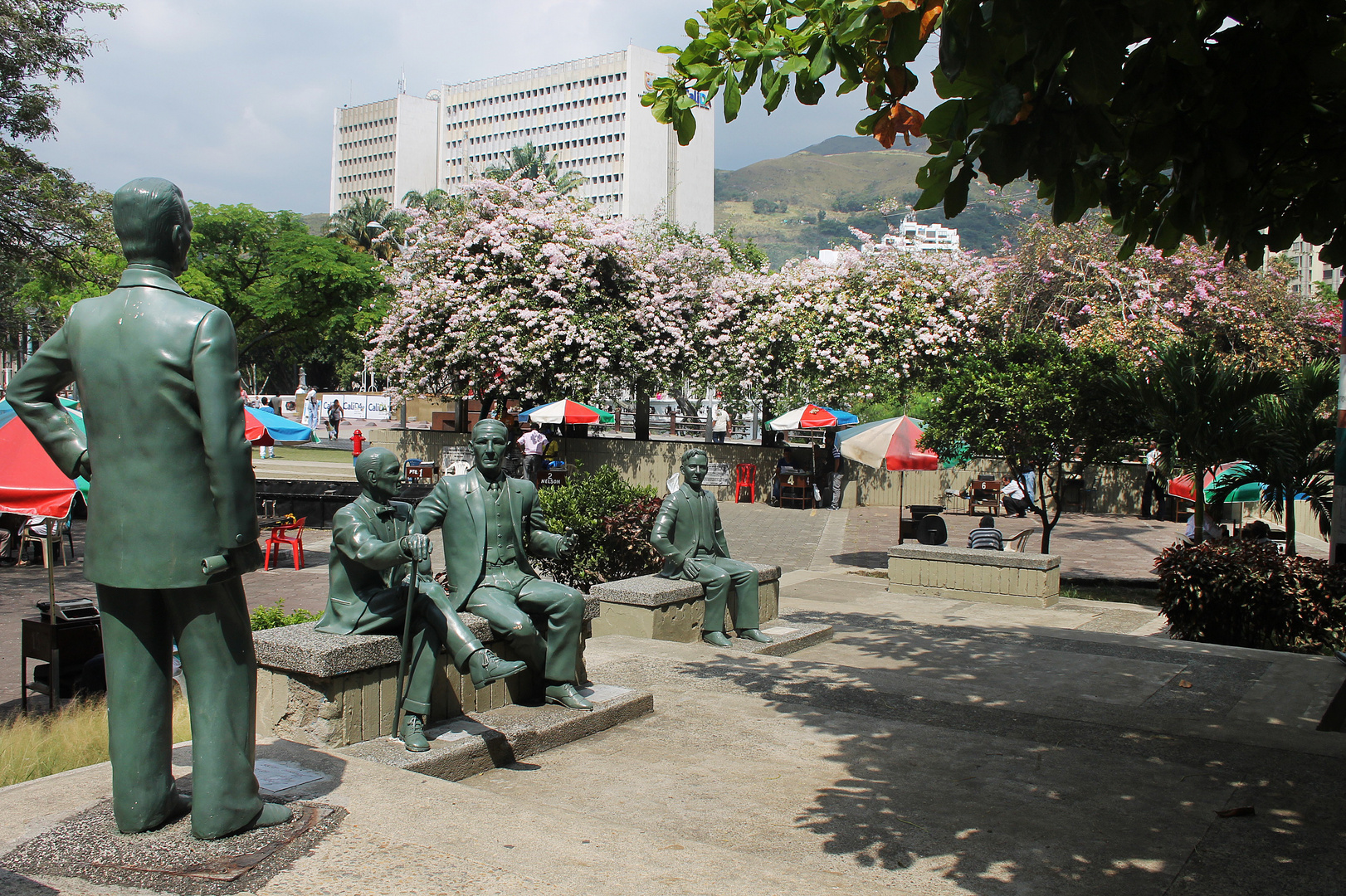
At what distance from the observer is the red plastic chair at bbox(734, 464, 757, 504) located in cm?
2369

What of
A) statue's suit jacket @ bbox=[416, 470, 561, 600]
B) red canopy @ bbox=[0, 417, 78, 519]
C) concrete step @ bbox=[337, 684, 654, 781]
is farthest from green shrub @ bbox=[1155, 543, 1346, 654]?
red canopy @ bbox=[0, 417, 78, 519]

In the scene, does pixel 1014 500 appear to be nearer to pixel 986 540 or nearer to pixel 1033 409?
pixel 1033 409

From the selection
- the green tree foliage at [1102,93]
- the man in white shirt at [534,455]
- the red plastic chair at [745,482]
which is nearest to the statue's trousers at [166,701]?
the green tree foliage at [1102,93]

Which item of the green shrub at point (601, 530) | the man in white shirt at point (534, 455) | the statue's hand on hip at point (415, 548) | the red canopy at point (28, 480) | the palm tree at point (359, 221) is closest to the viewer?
the statue's hand on hip at point (415, 548)

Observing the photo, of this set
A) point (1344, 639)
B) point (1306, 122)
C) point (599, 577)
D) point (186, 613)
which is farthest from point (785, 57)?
point (1344, 639)

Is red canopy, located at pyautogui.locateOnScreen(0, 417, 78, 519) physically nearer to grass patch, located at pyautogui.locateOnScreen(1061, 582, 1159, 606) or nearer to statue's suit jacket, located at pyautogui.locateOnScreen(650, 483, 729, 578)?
statue's suit jacket, located at pyautogui.locateOnScreen(650, 483, 729, 578)

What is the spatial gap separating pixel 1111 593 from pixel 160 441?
486 inches

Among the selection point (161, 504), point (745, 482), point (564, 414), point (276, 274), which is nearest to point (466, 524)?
point (161, 504)

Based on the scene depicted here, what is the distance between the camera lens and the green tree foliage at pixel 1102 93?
3139mm

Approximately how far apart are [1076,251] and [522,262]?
13.2 m

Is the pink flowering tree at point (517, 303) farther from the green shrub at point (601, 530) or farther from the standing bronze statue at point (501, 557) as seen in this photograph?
the standing bronze statue at point (501, 557)

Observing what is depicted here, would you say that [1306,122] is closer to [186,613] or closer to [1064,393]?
[186,613]

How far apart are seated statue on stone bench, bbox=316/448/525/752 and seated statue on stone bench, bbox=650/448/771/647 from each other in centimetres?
340

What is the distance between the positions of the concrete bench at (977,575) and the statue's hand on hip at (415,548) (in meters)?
8.54
